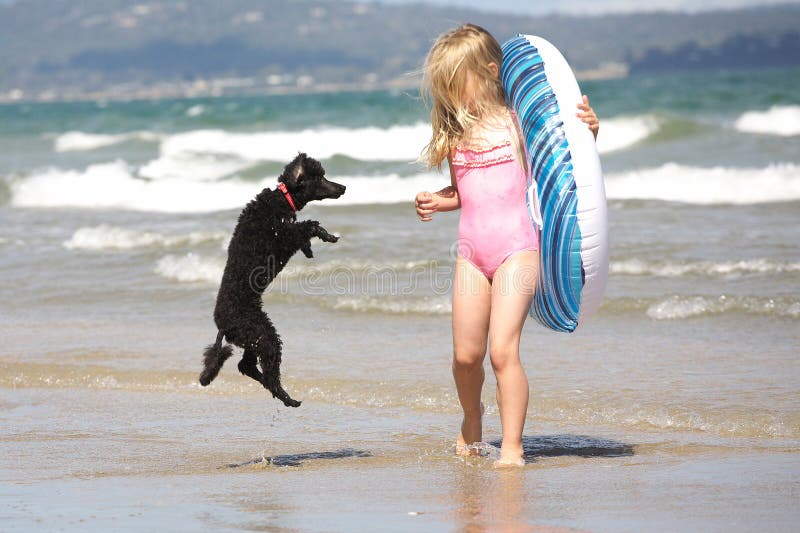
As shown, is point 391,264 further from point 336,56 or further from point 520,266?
point 336,56

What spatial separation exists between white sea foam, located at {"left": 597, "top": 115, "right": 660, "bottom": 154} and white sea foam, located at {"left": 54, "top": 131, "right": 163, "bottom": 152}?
1345cm

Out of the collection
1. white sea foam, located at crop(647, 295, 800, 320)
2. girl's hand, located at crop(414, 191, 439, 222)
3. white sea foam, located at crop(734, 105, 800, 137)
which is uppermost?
white sea foam, located at crop(734, 105, 800, 137)

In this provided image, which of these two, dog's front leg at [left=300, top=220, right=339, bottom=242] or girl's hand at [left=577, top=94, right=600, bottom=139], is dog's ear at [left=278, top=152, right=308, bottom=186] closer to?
dog's front leg at [left=300, top=220, right=339, bottom=242]

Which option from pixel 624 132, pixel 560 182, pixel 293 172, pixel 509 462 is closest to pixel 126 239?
pixel 293 172

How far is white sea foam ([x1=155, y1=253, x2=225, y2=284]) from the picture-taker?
10969 mm

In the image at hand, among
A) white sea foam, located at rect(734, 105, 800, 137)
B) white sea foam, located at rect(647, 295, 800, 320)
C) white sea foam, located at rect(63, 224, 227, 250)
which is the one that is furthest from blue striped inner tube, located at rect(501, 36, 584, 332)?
white sea foam, located at rect(734, 105, 800, 137)

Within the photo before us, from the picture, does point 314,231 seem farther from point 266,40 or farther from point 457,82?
point 266,40

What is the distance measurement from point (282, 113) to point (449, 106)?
34.5 metres

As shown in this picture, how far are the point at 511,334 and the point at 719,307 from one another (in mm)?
4439

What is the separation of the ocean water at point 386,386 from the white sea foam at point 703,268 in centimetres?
3

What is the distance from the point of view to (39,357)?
7938 mm

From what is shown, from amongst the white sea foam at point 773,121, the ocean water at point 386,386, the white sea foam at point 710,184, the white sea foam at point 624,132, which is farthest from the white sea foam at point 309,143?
the ocean water at point 386,386

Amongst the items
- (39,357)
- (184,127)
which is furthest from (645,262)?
(184,127)

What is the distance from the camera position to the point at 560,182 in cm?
491
